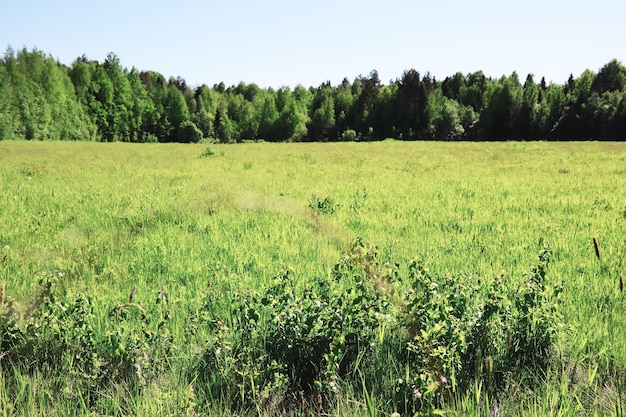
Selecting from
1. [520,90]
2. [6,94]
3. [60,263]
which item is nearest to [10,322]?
[60,263]

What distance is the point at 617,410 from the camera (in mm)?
2795

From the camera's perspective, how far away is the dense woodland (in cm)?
6756

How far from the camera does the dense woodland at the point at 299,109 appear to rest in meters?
67.6

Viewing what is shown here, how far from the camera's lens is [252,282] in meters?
4.97

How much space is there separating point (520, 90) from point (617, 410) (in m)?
91.8

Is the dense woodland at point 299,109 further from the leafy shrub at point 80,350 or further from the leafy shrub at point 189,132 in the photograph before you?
the leafy shrub at point 80,350

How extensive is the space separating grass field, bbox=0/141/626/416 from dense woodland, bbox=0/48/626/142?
6658 cm

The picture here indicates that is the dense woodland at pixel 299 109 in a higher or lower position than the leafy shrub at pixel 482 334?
higher

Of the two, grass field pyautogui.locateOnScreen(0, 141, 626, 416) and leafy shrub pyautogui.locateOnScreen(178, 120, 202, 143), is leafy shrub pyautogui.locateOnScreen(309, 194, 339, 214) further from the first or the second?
leafy shrub pyautogui.locateOnScreen(178, 120, 202, 143)

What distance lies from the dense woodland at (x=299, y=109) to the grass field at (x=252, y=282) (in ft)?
218

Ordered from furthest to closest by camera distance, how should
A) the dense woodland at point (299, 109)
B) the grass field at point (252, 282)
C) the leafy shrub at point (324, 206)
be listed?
the dense woodland at point (299, 109)
the leafy shrub at point (324, 206)
the grass field at point (252, 282)

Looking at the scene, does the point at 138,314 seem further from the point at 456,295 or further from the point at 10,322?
the point at 456,295

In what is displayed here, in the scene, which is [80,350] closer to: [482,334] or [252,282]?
[252,282]

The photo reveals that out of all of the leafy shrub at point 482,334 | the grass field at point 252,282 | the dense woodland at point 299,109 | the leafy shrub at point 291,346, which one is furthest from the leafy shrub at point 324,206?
the dense woodland at point 299,109
